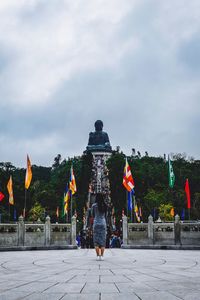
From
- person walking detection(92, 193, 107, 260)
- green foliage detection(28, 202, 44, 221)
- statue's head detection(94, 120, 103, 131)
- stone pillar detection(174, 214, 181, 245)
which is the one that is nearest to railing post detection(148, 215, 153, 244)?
stone pillar detection(174, 214, 181, 245)

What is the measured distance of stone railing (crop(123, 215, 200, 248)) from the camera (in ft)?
75.5

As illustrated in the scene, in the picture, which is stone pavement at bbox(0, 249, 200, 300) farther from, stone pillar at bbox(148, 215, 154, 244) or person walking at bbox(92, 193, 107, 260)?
stone pillar at bbox(148, 215, 154, 244)

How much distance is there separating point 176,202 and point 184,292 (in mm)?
65533

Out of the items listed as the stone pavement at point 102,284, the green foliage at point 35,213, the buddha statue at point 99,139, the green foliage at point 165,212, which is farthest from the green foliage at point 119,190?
the stone pavement at point 102,284

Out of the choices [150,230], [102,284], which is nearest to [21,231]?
[150,230]

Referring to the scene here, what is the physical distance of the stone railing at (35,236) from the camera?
75.6 feet

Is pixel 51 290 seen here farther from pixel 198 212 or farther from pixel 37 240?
pixel 198 212

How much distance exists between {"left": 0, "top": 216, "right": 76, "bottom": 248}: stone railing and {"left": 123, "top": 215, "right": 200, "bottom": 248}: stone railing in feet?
13.0

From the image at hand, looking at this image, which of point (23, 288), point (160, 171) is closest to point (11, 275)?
point (23, 288)

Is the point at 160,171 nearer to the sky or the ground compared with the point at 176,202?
nearer to the sky

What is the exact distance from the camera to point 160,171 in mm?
96375

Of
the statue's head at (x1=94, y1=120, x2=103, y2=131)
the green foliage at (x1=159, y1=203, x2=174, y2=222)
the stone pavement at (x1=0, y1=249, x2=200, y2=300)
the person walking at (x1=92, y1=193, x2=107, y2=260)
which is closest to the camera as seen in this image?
the stone pavement at (x1=0, y1=249, x2=200, y2=300)

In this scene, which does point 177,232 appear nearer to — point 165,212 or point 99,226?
point 99,226

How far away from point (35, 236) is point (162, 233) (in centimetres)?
856
